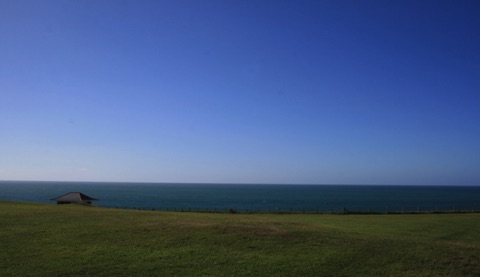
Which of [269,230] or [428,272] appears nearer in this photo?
[428,272]

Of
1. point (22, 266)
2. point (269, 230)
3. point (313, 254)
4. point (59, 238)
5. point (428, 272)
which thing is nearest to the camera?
point (22, 266)

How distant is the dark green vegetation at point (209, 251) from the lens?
14.3m

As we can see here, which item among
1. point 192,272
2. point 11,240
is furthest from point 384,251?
point 11,240

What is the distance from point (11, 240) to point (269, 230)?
14210 mm

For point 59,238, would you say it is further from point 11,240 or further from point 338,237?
point 338,237

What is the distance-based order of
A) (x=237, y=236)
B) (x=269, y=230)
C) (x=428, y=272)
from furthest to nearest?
(x=269, y=230) < (x=237, y=236) < (x=428, y=272)

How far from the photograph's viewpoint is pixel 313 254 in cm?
1694

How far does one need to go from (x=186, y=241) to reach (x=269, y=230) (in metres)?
5.83

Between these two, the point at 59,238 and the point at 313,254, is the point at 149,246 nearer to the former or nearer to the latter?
the point at 59,238

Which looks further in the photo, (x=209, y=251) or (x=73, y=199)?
(x=73, y=199)

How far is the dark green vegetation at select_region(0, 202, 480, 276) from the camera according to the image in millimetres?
14273

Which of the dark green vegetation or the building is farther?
the building

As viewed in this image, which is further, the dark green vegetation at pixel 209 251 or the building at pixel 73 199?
the building at pixel 73 199

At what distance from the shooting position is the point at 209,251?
17016mm
